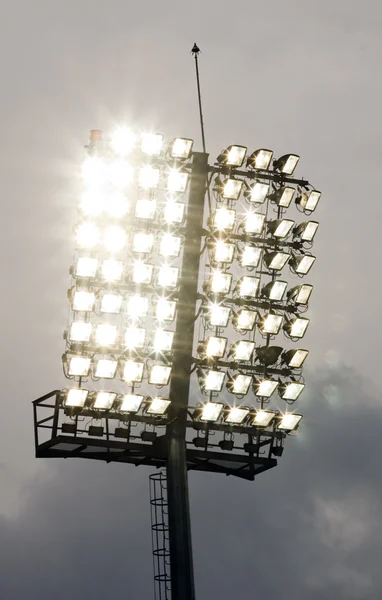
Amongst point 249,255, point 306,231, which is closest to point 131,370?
point 249,255

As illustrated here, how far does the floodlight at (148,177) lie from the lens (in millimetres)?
27891

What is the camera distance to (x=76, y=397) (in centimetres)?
2689

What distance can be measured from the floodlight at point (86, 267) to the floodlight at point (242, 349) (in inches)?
177

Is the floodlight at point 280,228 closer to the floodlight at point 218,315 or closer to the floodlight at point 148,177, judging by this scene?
the floodlight at point 218,315

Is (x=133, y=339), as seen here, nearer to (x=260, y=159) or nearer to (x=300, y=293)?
(x=300, y=293)

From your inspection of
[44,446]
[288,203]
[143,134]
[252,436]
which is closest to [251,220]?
[288,203]

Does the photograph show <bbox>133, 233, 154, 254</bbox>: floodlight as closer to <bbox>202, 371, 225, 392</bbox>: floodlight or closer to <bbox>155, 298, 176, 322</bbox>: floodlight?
<bbox>155, 298, 176, 322</bbox>: floodlight

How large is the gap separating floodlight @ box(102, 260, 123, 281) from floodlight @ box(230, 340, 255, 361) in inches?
152

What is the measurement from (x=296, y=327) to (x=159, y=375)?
14.5 ft

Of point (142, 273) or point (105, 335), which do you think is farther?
point (142, 273)

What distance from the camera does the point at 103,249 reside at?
27281mm

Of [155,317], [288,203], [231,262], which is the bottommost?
[155,317]

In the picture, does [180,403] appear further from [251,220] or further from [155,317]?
[251,220]

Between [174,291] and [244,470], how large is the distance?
592cm
